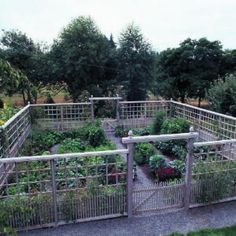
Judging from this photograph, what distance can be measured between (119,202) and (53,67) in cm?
965

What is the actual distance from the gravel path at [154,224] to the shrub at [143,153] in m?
2.16

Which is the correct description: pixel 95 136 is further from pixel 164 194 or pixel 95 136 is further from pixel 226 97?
pixel 226 97

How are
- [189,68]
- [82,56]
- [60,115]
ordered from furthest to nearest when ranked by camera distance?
[189,68] → [82,56] → [60,115]

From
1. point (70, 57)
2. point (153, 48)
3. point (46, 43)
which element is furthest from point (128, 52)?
point (46, 43)

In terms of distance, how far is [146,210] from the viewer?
407cm

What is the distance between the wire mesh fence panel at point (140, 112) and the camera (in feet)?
30.7

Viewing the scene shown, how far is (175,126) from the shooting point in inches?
293

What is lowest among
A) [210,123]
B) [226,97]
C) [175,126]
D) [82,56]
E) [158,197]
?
[158,197]

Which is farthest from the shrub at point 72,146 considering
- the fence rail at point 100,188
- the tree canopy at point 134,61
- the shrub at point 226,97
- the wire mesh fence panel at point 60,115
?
the tree canopy at point 134,61

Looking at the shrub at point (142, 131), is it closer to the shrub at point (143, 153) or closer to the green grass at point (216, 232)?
the shrub at point (143, 153)

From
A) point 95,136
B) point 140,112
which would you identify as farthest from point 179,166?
point 140,112

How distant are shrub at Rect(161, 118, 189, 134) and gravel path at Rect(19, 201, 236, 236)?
3377 millimetres

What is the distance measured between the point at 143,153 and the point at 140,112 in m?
3.22

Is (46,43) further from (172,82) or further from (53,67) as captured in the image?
(172,82)
